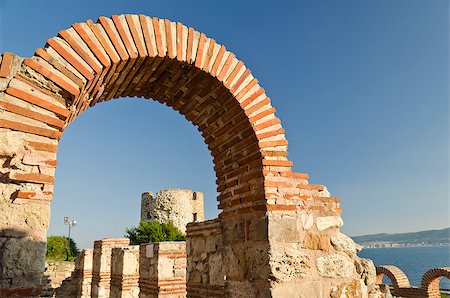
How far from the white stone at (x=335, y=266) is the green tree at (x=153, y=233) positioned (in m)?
23.8

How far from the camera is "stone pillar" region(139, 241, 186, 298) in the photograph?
22.2ft

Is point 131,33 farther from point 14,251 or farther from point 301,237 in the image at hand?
point 301,237

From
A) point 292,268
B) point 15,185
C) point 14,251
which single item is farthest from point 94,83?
point 292,268

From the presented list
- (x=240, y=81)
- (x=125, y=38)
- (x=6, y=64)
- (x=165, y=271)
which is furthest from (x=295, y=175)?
(x=165, y=271)

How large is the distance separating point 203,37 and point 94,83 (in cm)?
115

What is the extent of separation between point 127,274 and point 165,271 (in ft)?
7.01

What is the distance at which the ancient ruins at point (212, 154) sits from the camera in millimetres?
2557

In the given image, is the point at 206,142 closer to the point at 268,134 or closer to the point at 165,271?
the point at 268,134

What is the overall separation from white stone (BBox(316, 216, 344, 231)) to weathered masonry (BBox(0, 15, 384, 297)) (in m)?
0.02

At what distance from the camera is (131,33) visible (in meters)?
3.19

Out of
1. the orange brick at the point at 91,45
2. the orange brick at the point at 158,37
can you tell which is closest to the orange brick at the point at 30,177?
the orange brick at the point at 91,45

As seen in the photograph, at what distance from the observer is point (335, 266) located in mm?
3719

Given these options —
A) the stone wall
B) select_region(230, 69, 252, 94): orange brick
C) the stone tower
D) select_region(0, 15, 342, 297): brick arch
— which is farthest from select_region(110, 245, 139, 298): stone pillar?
the stone tower

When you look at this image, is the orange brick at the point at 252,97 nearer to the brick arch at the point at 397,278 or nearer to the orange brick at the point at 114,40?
the orange brick at the point at 114,40
